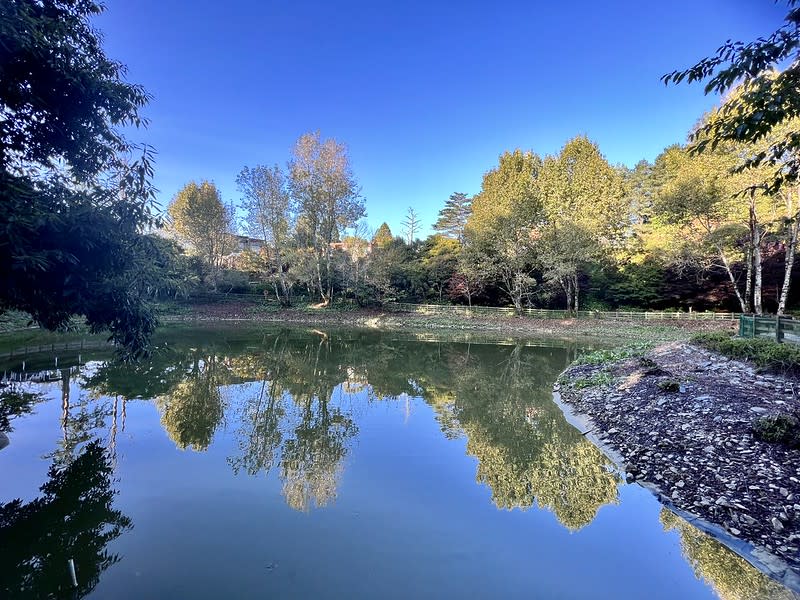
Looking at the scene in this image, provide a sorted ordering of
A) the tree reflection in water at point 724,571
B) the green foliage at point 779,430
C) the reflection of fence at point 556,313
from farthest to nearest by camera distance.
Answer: the reflection of fence at point 556,313 < the green foliage at point 779,430 < the tree reflection in water at point 724,571

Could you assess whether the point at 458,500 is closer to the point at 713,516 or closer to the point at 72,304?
the point at 713,516

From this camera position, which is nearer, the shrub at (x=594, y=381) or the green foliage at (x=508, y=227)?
the shrub at (x=594, y=381)

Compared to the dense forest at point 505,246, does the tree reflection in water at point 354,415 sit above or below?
below

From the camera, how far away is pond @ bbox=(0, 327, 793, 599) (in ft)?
11.7

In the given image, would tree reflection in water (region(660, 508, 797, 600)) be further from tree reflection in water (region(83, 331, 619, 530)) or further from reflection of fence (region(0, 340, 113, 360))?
reflection of fence (region(0, 340, 113, 360))

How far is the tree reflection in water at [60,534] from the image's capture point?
3.43 meters

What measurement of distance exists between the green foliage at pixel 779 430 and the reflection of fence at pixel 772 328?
20.3 feet

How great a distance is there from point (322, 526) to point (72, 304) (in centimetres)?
349

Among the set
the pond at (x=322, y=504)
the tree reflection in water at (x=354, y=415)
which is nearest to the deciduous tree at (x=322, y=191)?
the tree reflection in water at (x=354, y=415)

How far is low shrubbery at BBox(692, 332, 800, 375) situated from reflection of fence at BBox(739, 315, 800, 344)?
93cm

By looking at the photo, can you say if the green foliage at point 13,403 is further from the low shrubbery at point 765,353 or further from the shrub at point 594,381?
the low shrubbery at point 765,353

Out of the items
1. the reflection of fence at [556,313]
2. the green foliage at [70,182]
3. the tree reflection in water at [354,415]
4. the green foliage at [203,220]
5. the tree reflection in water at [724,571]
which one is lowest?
the tree reflection in water at [354,415]

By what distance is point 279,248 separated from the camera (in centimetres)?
3183

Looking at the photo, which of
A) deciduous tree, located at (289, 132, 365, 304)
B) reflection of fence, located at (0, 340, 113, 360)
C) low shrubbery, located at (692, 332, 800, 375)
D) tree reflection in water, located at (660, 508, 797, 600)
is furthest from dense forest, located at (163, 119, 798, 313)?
tree reflection in water, located at (660, 508, 797, 600)
